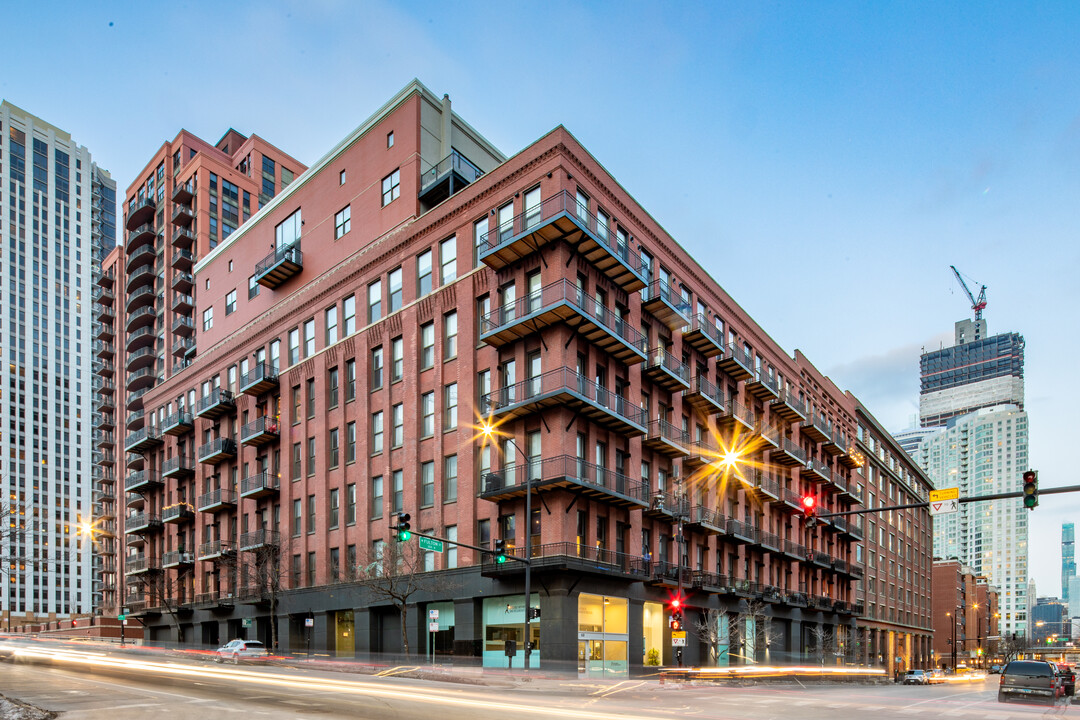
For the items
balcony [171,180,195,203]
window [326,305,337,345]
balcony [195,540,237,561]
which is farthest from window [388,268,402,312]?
balcony [171,180,195,203]

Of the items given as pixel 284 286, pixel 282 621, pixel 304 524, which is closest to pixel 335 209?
pixel 284 286

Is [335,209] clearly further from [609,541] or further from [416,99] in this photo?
[609,541]

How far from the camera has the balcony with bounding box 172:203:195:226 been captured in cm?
9106

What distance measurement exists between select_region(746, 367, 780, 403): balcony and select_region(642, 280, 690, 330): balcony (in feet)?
40.1

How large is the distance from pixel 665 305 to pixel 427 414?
1461 centimetres

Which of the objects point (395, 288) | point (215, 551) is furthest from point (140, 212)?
point (395, 288)

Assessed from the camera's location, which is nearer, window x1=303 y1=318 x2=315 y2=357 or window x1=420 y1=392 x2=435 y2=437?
window x1=420 y1=392 x2=435 y2=437

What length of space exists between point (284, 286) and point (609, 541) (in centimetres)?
3247

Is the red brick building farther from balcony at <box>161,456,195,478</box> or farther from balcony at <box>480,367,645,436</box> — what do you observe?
balcony at <box>161,456,195,478</box>

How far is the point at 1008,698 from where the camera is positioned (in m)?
31.3

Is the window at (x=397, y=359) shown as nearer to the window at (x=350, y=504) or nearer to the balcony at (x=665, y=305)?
the window at (x=350, y=504)

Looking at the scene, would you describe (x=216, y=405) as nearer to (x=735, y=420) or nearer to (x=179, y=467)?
(x=179, y=467)

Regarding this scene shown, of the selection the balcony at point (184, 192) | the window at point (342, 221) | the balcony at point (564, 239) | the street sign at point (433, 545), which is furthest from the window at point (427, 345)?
the balcony at point (184, 192)

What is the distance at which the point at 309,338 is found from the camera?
180 ft
